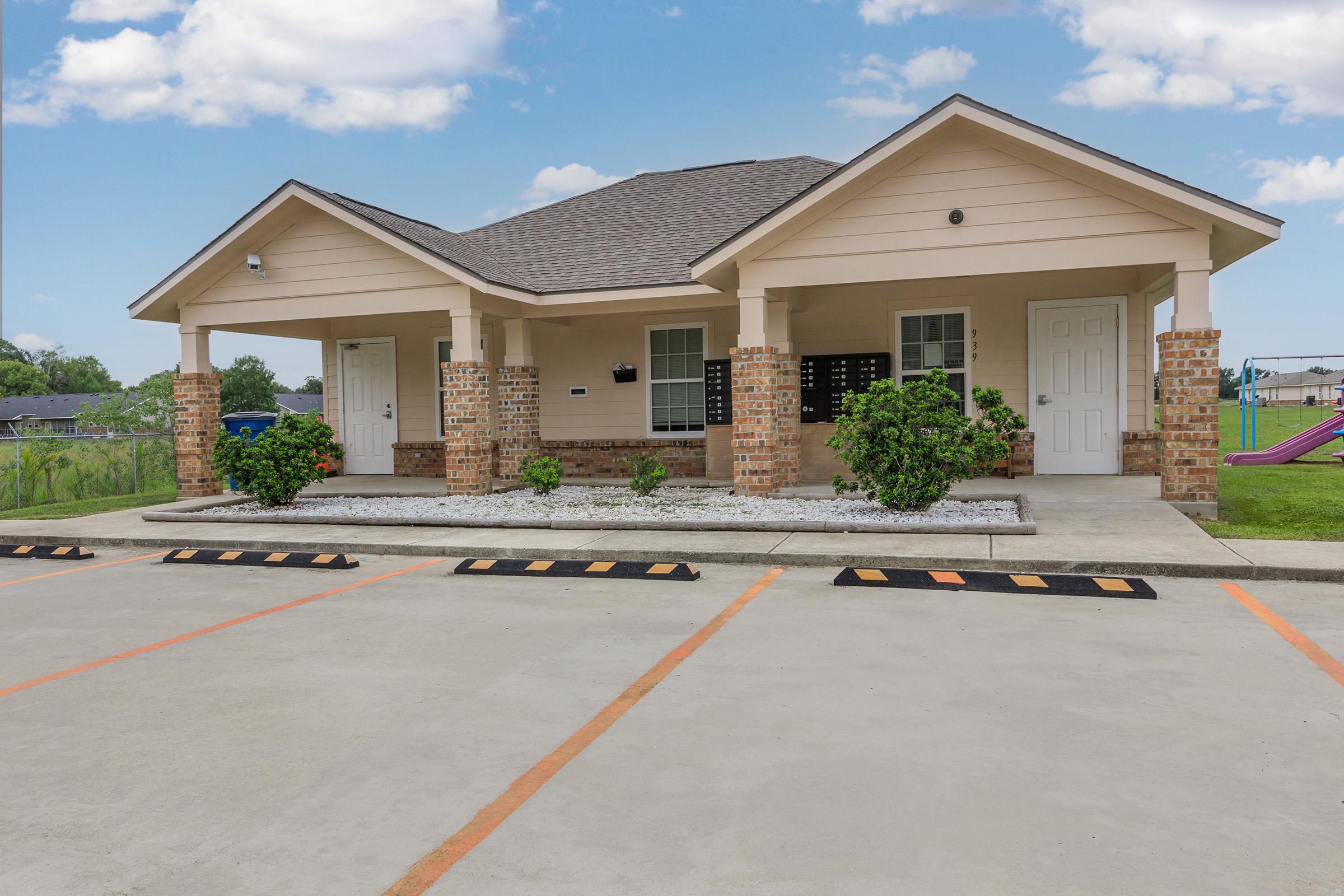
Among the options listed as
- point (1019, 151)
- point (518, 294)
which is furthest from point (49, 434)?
point (1019, 151)

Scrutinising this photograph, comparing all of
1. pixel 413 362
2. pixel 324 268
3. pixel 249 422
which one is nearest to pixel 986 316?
pixel 324 268

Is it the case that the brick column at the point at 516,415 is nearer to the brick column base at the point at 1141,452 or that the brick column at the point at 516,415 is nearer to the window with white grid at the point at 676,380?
the window with white grid at the point at 676,380

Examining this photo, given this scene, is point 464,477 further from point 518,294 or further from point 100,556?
point 100,556

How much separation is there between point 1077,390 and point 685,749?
1198 centimetres

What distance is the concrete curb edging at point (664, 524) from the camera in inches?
380

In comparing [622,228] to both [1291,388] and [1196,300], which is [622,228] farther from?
[1291,388]

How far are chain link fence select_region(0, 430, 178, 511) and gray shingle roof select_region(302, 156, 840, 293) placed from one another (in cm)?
678

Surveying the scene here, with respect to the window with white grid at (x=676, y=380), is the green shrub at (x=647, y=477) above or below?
below

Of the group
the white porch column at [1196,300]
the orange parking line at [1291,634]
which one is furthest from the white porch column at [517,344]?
the orange parking line at [1291,634]

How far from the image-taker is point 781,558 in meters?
8.59

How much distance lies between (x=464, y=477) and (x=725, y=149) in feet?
45.9

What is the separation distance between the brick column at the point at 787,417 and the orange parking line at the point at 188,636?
19.5 ft

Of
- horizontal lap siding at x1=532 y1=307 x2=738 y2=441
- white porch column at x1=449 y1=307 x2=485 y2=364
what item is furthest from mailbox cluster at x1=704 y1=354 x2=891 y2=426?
white porch column at x1=449 y1=307 x2=485 y2=364

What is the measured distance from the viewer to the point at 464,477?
1330cm
